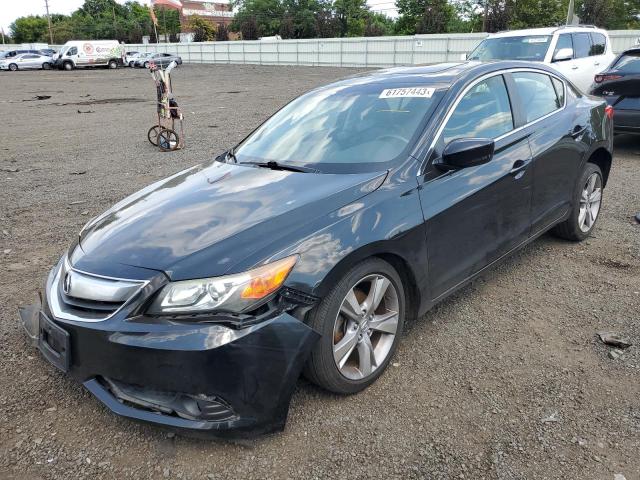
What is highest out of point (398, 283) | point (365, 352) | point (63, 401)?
point (398, 283)

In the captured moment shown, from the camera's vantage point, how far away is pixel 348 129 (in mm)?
3520

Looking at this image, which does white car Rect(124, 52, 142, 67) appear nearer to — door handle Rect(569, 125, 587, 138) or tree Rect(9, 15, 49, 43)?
door handle Rect(569, 125, 587, 138)

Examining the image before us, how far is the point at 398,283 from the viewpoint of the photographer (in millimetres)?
2971

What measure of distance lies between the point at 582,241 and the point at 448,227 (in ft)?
7.98


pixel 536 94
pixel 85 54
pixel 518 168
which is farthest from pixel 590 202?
pixel 85 54

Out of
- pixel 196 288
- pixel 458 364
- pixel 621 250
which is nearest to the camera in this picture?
pixel 196 288

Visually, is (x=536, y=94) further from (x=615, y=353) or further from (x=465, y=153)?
(x=615, y=353)

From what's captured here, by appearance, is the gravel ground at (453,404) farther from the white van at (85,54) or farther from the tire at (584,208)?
the white van at (85,54)

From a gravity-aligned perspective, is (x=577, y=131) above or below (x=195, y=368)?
above

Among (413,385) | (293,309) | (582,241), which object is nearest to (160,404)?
(293,309)

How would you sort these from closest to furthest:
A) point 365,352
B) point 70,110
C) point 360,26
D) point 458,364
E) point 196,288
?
point 196,288, point 365,352, point 458,364, point 70,110, point 360,26

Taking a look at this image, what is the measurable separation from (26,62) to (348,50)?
94.4 feet

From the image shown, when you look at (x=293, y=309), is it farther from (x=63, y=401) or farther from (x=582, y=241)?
(x=582, y=241)

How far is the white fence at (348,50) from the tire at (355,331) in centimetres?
2931
